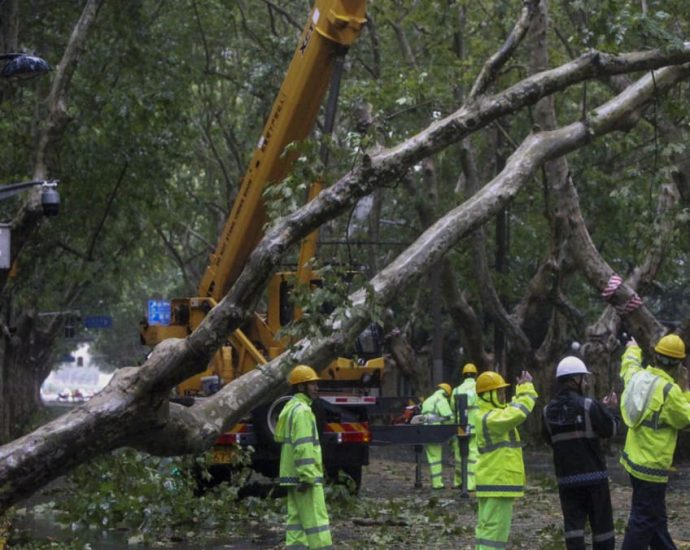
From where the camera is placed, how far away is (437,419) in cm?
2134

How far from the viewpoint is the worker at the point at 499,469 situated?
11.2 m

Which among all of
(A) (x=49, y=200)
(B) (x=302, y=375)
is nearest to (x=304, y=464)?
(B) (x=302, y=375)

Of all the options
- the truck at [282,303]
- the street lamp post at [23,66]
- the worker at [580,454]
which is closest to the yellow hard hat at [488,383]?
the worker at [580,454]

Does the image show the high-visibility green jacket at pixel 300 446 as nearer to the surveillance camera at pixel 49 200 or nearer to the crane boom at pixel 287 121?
the crane boom at pixel 287 121

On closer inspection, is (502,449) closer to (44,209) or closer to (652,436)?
(652,436)

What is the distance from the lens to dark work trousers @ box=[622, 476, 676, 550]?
33.5ft

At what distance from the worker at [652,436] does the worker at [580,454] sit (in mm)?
310

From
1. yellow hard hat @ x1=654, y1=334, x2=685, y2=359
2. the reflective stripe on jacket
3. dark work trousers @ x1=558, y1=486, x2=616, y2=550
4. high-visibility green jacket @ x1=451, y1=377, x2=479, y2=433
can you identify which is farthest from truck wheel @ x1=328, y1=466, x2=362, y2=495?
yellow hard hat @ x1=654, y1=334, x2=685, y2=359

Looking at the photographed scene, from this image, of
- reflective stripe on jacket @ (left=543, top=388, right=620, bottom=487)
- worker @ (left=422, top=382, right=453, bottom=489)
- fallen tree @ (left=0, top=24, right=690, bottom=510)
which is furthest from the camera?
worker @ (left=422, top=382, right=453, bottom=489)

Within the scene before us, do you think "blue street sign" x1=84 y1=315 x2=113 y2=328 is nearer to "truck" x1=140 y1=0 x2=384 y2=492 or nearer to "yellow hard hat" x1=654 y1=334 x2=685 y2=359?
"truck" x1=140 y1=0 x2=384 y2=492

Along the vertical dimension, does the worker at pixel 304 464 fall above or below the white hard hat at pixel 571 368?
below

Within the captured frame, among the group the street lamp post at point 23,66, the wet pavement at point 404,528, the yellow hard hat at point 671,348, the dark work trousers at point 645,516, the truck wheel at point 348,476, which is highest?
the street lamp post at point 23,66

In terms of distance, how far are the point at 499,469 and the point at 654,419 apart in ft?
5.03

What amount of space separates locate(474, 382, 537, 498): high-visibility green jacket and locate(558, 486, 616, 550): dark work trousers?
1.73ft
